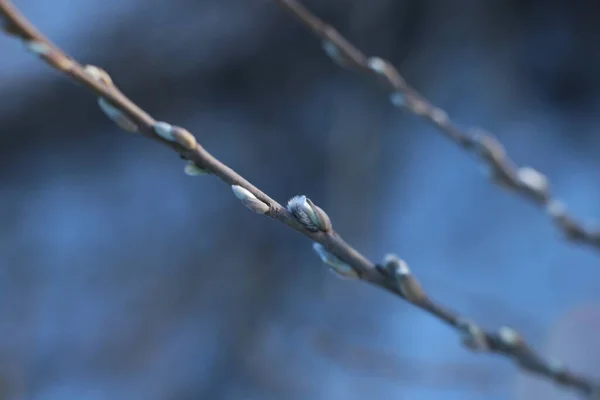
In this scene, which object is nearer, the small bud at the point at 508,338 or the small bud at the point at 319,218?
the small bud at the point at 319,218

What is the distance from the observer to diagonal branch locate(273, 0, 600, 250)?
1.18ft

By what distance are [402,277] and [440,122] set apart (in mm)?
156

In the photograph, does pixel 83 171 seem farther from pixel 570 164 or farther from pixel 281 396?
pixel 570 164

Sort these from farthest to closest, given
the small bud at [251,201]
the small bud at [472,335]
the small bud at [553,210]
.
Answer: the small bud at [553,210], the small bud at [472,335], the small bud at [251,201]

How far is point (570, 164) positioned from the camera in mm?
831

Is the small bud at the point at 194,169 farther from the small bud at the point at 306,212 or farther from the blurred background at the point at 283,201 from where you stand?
the blurred background at the point at 283,201

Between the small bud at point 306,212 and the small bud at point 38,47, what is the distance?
11 centimetres

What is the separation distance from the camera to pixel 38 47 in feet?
0.79

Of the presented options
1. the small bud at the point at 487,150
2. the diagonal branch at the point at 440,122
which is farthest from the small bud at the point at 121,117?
the small bud at the point at 487,150

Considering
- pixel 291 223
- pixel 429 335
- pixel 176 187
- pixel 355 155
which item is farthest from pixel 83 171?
pixel 291 223

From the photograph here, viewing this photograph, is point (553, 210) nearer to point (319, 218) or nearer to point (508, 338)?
point (508, 338)

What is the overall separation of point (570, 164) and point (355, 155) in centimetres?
30

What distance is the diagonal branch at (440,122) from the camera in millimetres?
359

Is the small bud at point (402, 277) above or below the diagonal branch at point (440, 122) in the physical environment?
below
